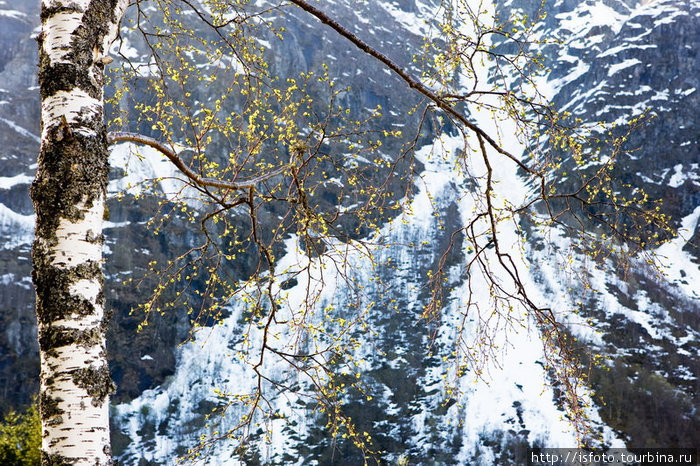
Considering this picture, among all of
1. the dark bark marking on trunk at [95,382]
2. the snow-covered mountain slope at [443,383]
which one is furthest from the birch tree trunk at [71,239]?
the snow-covered mountain slope at [443,383]

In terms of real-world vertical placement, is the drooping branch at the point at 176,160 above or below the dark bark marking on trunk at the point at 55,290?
above

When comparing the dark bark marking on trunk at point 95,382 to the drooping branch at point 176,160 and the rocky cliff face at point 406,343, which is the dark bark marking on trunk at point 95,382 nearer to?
the drooping branch at point 176,160

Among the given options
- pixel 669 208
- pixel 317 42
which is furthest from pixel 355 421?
pixel 317 42

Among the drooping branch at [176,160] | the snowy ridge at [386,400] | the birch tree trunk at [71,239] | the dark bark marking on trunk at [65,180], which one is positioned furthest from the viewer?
the snowy ridge at [386,400]

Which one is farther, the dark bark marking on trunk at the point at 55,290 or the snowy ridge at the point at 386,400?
the snowy ridge at the point at 386,400

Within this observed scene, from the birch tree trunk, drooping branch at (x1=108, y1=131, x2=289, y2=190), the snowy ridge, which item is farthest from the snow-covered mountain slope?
the birch tree trunk

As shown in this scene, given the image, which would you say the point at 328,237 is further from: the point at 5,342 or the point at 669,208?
the point at 669,208

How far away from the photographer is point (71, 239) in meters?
1.90

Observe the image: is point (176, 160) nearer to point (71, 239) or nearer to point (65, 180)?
point (65, 180)

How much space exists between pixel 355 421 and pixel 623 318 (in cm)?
2388

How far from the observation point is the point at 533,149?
140 inches

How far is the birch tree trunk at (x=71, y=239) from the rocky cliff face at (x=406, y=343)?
1328 cm

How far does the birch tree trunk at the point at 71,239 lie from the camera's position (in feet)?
5.78

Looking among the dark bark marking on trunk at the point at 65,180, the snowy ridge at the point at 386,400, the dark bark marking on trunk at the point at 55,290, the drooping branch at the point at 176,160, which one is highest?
the drooping branch at the point at 176,160
